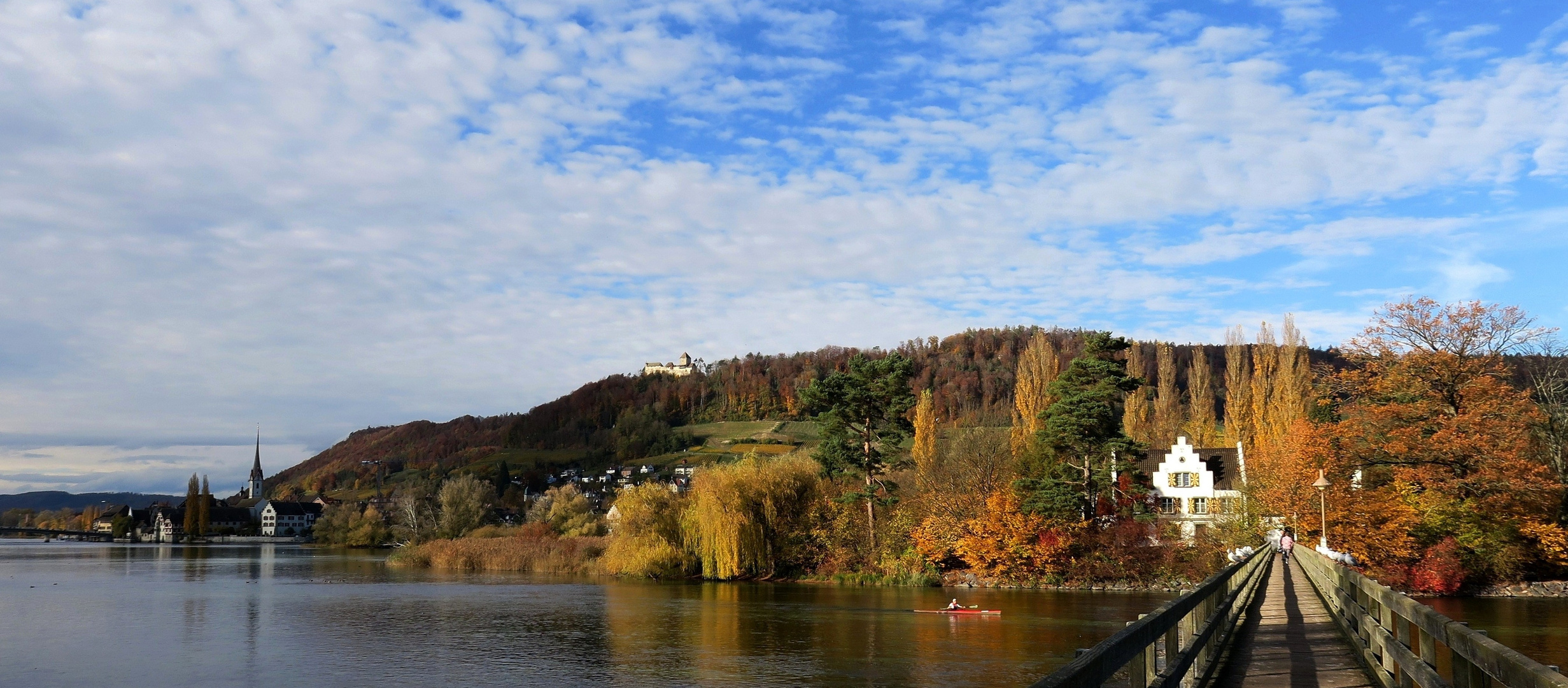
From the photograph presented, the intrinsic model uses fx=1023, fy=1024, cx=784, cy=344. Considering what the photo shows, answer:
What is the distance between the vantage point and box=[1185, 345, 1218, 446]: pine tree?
8356cm

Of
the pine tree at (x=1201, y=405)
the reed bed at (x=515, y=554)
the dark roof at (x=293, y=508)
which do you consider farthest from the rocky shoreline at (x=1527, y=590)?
the dark roof at (x=293, y=508)

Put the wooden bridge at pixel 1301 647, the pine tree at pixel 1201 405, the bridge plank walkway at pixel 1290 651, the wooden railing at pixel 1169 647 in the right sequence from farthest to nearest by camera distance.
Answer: the pine tree at pixel 1201 405 < the bridge plank walkway at pixel 1290 651 < the wooden bridge at pixel 1301 647 < the wooden railing at pixel 1169 647

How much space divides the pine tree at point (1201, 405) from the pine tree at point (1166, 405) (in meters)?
1.17

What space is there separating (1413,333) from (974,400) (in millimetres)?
90900

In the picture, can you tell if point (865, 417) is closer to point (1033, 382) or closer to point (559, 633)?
point (1033, 382)

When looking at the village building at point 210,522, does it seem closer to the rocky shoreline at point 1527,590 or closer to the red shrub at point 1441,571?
the red shrub at point 1441,571

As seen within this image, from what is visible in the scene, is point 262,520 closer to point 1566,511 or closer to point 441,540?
point 441,540

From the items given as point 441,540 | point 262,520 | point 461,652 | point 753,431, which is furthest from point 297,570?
point 262,520

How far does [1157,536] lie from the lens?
58.3 meters

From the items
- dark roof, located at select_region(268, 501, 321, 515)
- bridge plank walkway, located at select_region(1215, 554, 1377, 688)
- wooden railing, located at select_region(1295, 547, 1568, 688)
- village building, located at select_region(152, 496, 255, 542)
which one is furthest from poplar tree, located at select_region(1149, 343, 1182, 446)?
village building, located at select_region(152, 496, 255, 542)

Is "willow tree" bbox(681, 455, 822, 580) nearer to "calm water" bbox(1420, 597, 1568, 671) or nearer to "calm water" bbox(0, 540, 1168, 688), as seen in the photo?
"calm water" bbox(0, 540, 1168, 688)

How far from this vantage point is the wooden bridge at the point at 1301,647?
17.1ft

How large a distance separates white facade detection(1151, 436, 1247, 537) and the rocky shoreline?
18.2 metres

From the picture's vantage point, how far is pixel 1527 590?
4878 cm
